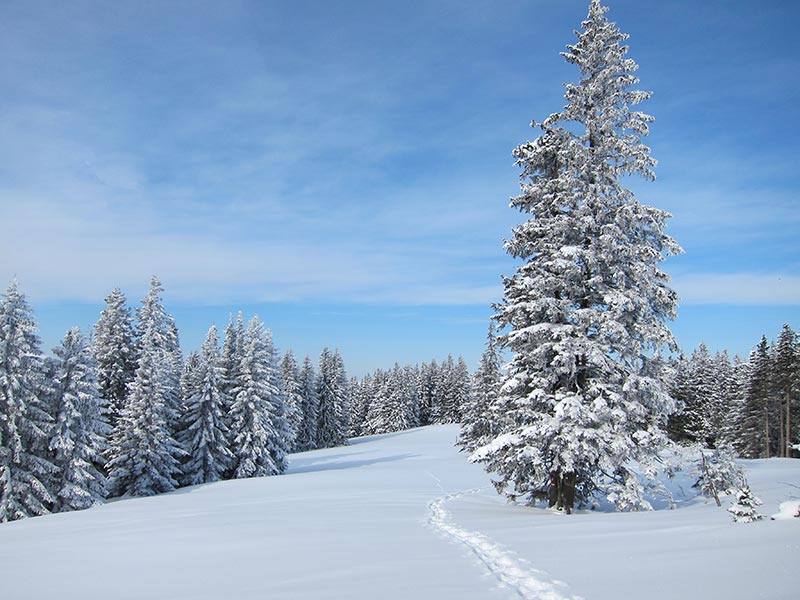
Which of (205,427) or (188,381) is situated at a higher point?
(188,381)

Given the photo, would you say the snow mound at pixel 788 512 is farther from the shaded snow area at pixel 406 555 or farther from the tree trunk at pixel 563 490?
the tree trunk at pixel 563 490

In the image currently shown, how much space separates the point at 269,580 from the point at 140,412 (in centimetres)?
2920

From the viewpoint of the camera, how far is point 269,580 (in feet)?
26.3

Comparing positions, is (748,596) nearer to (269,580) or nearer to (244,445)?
(269,580)

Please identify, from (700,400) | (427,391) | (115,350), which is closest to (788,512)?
(115,350)

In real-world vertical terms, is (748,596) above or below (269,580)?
above

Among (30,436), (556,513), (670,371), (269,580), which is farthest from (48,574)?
(30,436)

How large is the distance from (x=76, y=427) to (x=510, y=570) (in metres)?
29.6

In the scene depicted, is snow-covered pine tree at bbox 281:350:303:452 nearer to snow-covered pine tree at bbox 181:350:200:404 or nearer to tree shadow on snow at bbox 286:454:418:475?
tree shadow on snow at bbox 286:454:418:475

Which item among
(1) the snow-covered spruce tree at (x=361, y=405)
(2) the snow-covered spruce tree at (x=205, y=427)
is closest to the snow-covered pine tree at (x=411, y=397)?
(1) the snow-covered spruce tree at (x=361, y=405)

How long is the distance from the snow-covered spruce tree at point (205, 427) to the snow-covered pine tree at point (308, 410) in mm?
32811

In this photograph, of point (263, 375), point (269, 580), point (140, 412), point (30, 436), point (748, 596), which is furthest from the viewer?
point (263, 375)

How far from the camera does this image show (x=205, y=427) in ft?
123

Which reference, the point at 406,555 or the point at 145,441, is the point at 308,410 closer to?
the point at 145,441
